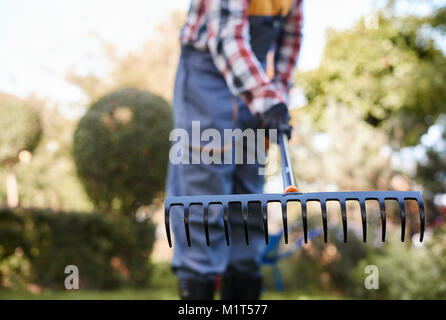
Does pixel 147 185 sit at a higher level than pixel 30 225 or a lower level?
higher

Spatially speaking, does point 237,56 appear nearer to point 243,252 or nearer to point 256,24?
point 256,24

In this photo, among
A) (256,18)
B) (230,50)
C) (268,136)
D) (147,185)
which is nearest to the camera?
(230,50)

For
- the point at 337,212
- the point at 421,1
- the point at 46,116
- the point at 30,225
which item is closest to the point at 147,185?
the point at 30,225

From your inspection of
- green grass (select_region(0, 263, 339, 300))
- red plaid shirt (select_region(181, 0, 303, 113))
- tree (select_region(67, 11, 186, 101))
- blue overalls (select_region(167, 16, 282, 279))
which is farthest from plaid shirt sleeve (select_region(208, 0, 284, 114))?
tree (select_region(67, 11, 186, 101))

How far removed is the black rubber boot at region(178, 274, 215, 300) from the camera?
186 centimetres

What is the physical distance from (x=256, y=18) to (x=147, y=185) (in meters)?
3.95

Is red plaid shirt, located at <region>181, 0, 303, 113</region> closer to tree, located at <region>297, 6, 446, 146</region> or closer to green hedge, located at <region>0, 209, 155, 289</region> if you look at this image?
green hedge, located at <region>0, 209, 155, 289</region>

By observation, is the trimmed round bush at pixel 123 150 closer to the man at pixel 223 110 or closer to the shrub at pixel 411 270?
the shrub at pixel 411 270

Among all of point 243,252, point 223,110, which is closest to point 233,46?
point 223,110

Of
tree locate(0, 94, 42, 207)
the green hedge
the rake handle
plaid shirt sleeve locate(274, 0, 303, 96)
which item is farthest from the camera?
tree locate(0, 94, 42, 207)

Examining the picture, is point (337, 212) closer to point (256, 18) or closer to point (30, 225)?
point (30, 225)

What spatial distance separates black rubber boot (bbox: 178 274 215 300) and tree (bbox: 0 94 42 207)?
668 centimetres

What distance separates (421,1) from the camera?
6656 mm
